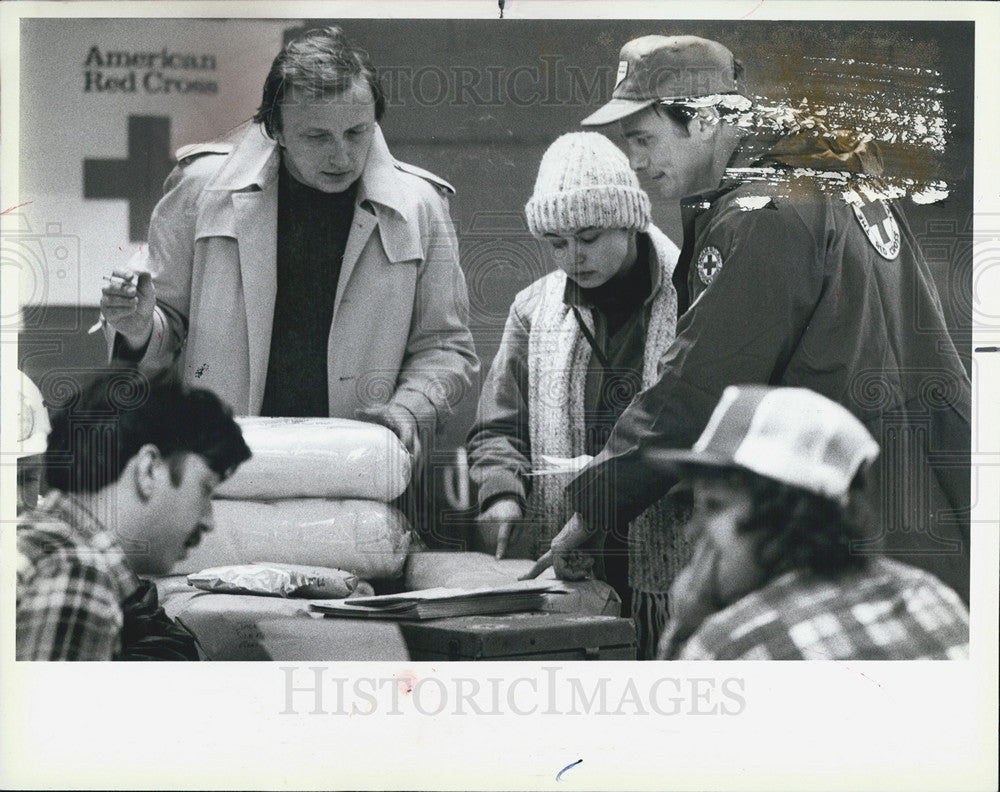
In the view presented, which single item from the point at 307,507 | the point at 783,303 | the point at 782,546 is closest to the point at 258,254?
the point at 307,507

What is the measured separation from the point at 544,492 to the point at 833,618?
1009 millimetres

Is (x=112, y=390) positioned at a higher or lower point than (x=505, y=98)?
lower

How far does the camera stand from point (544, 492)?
380cm

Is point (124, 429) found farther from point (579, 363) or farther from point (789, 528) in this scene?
point (789, 528)

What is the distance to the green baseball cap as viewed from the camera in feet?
12.4

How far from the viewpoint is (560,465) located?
3.79 metres

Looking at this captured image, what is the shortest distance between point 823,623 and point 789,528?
33 centimetres

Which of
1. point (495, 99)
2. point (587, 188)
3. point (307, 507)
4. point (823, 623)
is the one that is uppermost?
point (495, 99)

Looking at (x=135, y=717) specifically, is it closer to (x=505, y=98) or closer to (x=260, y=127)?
(x=260, y=127)

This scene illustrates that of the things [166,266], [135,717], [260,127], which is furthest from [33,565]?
[260,127]

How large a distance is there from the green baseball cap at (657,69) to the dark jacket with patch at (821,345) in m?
0.35

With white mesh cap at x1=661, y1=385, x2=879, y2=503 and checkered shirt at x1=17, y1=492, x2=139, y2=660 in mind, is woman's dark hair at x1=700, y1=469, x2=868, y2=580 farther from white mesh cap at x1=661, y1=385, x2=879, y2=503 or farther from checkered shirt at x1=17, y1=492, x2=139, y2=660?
checkered shirt at x1=17, y1=492, x2=139, y2=660

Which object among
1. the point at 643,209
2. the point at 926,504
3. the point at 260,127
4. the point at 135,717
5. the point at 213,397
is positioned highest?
the point at 260,127

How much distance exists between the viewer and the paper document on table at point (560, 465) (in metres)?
3.78
